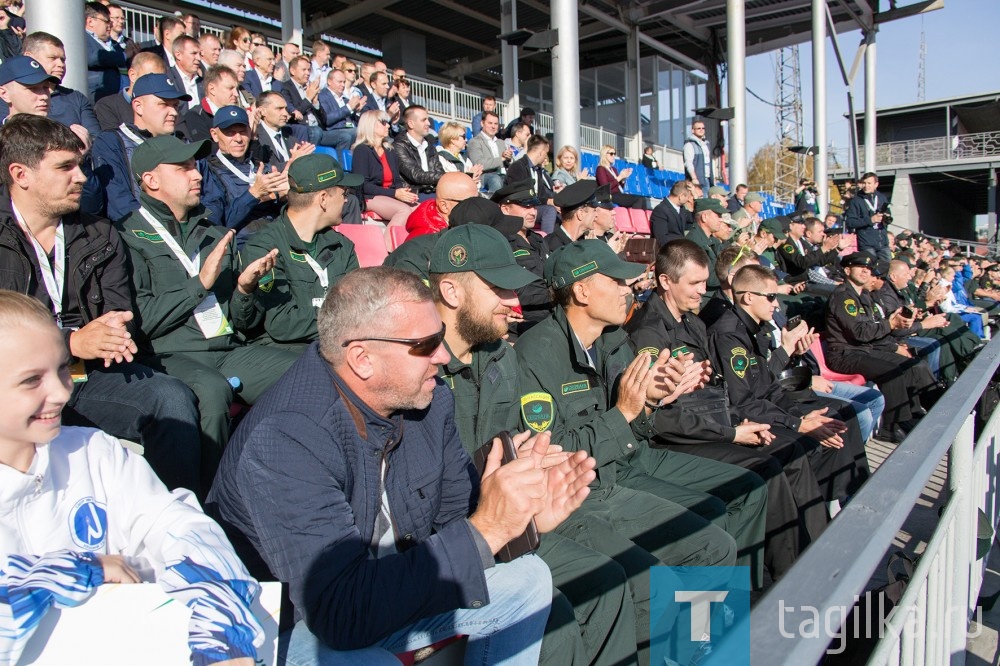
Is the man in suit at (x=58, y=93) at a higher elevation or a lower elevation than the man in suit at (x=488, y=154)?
lower

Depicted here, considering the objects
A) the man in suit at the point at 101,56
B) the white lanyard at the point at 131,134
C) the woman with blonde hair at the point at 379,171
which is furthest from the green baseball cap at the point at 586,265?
the man in suit at the point at 101,56

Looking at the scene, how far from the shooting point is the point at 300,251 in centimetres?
411

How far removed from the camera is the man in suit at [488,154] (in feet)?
28.8

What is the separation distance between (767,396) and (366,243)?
11.1 ft

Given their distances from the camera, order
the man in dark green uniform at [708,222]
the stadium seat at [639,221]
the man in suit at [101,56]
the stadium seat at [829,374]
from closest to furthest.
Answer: the man in suit at [101,56] → the stadium seat at [829,374] → the man in dark green uniform at [708,222] → the stadium seat at [639,221]

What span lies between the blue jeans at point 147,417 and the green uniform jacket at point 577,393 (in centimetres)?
137

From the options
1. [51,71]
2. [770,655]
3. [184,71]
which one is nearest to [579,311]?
[770,655]

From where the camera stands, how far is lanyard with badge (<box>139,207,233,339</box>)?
139 inches

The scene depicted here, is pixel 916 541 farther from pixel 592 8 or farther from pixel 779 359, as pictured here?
pixel 592 8

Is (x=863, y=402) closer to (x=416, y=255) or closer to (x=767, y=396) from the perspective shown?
(x=767, y=396)

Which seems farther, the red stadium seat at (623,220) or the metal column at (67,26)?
the red stadium seat at (623,220)

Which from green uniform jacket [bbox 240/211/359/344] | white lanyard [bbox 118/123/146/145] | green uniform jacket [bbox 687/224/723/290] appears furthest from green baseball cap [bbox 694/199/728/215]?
white lanyard [bbox 118/123/146/145]

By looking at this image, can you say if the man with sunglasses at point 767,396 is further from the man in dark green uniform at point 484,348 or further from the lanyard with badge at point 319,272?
the lanyard with badge at point 319,272

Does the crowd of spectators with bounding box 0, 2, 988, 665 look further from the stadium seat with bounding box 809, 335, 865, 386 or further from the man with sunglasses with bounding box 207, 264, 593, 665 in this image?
the stadium seat with bounding box 809, 335, 865, 386
